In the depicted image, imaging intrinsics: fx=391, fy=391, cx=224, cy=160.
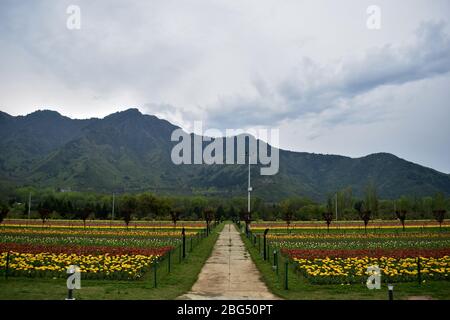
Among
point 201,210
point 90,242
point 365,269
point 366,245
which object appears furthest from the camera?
point 201,210

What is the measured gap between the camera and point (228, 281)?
15.2 metres

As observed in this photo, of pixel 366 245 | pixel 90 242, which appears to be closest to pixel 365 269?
pixel 366 245

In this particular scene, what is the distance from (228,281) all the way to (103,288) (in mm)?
4689

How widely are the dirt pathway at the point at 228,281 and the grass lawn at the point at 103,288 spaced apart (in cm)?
54

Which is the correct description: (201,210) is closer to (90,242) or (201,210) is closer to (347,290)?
(90,242)

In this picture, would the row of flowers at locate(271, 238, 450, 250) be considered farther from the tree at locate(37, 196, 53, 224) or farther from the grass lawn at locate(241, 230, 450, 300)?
the tree at locate(37, 196, 53, 224)

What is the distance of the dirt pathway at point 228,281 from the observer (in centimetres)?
1266

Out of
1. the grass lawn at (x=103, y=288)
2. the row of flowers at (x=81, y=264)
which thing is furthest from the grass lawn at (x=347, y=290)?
the row of flowers at (x=81, y=264)

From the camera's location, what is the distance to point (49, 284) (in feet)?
45.6

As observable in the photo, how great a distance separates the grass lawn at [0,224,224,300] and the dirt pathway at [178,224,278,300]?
541 millimetres

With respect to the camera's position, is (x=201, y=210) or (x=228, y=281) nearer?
(x=228, y=281)

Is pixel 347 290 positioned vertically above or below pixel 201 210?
below

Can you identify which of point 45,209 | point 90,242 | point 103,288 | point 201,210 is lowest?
point 90,242
